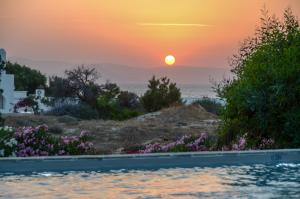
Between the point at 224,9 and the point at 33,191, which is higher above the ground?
the point at 224,9

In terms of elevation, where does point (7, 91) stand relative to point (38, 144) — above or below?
above

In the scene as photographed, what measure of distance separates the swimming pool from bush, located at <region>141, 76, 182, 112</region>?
2903 centimetres

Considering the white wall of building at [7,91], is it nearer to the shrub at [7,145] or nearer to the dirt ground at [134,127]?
the dirt ground at [134,127]

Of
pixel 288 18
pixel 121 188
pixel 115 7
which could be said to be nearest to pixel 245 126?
pixel 288 18

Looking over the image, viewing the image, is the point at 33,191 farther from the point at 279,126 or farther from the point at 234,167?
the point at 279,126

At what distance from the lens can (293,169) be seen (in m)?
9.70

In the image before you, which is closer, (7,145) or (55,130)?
(7,145)

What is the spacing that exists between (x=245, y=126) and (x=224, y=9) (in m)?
18.5

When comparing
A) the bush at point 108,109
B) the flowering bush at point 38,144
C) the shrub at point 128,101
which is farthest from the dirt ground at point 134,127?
the shrub at point 128,101

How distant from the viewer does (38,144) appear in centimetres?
1227

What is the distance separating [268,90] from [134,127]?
11826 millimetres

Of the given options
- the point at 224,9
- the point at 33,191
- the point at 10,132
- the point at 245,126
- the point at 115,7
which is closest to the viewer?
the point at 33,191

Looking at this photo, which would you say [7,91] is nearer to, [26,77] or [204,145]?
[26,77]

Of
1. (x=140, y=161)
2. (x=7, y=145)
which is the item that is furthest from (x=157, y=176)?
(x=7, y=145)
